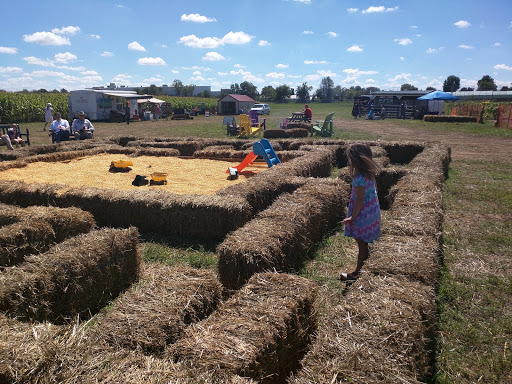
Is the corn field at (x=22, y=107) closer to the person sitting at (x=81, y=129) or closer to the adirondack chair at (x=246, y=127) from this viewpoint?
the person sitting at (x=81, y=129)

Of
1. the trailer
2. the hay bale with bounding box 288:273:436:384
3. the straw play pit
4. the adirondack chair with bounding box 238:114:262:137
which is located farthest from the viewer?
the trailer

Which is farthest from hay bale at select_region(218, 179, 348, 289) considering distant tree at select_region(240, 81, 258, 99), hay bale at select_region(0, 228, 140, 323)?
distant tree at select_region(240, 81, 258, 99)

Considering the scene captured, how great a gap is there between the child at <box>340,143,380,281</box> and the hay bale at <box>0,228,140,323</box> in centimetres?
282

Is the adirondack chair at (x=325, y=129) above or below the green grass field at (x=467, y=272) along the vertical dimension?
above

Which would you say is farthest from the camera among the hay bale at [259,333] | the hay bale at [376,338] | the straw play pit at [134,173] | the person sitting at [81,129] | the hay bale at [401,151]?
the person sitting at [81,129]

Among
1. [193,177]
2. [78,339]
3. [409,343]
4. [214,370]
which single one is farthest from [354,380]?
[193,177]

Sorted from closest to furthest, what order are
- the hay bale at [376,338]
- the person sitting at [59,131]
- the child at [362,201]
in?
the hay bale at [376,338] → the child at [362,201] → the person sitting at [59,131]

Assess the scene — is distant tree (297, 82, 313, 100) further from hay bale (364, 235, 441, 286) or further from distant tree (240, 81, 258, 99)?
hay bale (364, 235, 441, 286)

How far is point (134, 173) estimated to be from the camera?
9547mm

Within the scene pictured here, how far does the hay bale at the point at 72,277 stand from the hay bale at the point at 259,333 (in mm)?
1652

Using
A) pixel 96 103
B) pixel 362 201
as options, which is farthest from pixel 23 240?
pixel 96 103

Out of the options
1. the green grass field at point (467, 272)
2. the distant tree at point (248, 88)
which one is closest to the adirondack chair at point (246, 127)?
the green grass field at point (467, 272)

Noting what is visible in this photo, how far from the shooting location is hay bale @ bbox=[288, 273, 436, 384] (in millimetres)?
2090

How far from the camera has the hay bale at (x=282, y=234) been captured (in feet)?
13.2
